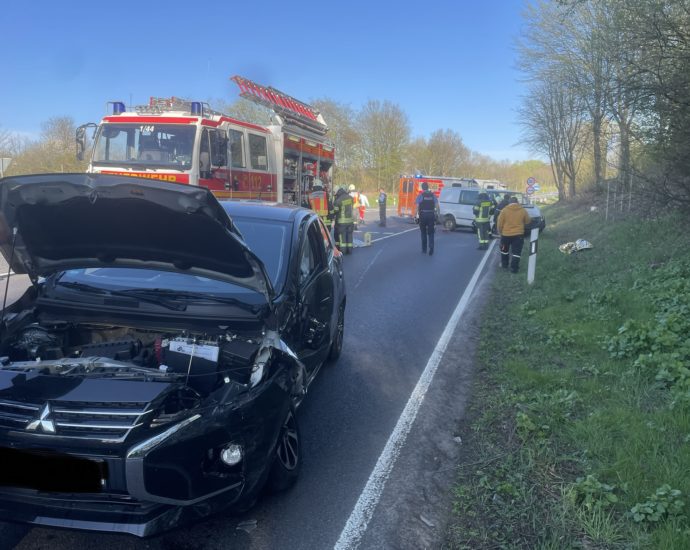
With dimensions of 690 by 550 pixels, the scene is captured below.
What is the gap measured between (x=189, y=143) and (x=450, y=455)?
329 inches

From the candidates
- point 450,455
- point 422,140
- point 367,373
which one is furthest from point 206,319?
point 422,140

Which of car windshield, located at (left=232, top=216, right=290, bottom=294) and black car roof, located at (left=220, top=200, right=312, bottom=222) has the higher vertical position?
black car roof, located at (left=220, top=200, right=312, bottom=222)

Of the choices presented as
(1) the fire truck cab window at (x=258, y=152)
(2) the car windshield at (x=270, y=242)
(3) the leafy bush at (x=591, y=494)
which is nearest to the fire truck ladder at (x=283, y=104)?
(1) the fire truck cab window at (x=258, y=152)

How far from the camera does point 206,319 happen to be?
3721 mm

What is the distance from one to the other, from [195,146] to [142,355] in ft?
25.4

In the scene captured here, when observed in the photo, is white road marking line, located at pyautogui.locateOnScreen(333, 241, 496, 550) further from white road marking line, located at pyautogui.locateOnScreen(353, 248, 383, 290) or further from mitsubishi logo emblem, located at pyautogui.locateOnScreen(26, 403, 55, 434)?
white road marking line, located at pyautogui.locateOnScreen(353, 248, 383, 290)

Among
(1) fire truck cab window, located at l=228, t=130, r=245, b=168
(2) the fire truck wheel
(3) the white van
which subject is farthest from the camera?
(2) the fire truck wheel

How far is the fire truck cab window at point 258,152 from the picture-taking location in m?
12.6

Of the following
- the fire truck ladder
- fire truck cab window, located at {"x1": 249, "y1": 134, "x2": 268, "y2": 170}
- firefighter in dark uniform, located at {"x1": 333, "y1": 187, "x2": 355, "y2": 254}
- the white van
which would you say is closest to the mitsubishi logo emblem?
fire truck cab window, located at {"x1": 249, "y1": 134, "x2": 268, "y2": 170}

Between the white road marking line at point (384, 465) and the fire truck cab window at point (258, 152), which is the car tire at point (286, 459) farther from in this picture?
the fire truck cab window at point (258, 152)

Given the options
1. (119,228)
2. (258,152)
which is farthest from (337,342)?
(258,152)

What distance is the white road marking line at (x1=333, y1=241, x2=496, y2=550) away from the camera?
10.8ft

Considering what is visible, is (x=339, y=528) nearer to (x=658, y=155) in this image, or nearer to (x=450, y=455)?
(x=450, y=455)

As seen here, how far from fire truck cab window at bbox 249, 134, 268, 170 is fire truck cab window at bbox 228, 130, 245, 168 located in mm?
343
